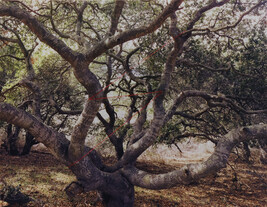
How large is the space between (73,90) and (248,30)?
989cm

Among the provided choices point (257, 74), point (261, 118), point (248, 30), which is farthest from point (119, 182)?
point (261, 118)

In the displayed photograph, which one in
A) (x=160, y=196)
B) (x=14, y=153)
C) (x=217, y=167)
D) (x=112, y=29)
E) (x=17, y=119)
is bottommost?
(x=160, y=196)

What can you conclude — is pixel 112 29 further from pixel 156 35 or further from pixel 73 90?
pixel 73 90

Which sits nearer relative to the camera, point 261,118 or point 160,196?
point 160,196

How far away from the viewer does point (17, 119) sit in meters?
3.80

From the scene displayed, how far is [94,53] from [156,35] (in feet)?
14.3

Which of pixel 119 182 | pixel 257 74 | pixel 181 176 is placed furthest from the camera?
pixel 257 74

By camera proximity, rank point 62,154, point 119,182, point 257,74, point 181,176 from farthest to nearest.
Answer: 1. point 257,74
2. point 119,182
3. point 62,154
4. point 181,176

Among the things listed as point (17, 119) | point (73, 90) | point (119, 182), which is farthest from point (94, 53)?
point (73, 90)

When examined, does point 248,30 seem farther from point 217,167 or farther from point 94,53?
point 94,53

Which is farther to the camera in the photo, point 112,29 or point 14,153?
point 14,153

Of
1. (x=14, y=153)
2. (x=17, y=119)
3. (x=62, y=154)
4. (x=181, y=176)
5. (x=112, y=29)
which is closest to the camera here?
(x=17, y=119)

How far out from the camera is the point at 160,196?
7.08m

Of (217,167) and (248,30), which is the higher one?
(248,30)
